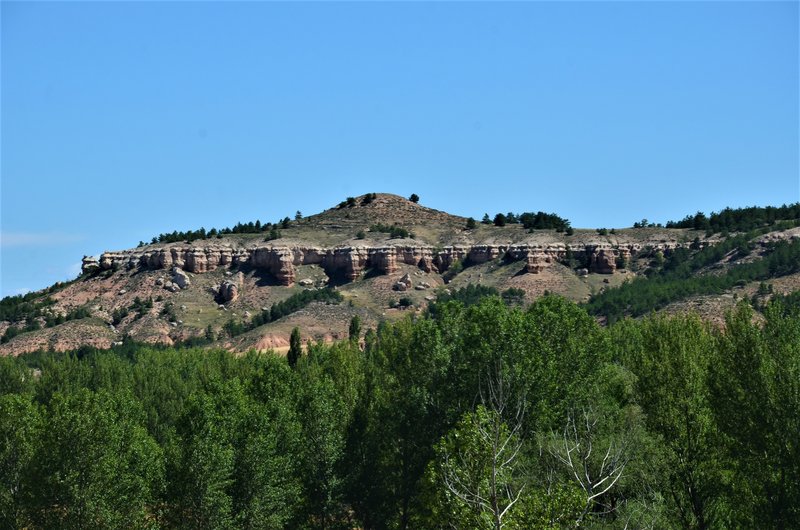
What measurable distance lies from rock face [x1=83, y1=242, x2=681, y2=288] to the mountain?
0.21 m

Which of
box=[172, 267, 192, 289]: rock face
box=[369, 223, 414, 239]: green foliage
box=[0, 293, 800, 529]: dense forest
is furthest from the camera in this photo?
box=[369, 223, 414, 239]: green foliage

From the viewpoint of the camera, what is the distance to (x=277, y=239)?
174750mm

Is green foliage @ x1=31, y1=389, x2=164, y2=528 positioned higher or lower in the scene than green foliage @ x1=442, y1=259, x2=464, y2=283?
lower

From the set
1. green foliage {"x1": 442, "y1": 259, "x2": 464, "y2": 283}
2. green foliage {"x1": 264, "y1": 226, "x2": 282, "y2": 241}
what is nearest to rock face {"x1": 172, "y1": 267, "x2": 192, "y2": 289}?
green foliage {"x1": 264, "y1": 226, "x2": 282, "y2": 241}

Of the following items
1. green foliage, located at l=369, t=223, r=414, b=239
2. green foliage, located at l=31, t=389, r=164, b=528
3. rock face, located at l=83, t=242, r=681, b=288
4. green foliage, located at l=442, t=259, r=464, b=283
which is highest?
green foliage, located at l=369, t=223, r=414, b=239

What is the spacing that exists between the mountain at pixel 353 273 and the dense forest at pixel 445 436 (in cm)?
8048

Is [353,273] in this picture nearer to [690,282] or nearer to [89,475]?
[690,282]

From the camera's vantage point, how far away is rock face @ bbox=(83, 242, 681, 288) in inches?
6481

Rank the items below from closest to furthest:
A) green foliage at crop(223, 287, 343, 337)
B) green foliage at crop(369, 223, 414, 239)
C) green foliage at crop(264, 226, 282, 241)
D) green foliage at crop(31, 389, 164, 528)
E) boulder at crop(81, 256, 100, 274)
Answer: green foliage at crop(31, 389, 164, 528) < green foliage at crop(223, 287, 343, 337) < green foliage at crop(264, 226, 282, 241) < green foliage at crop(369, 223, 414, 239) < boulder at crop(81, 256, 100, 274)

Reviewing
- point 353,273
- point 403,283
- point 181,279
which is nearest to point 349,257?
point 353,273

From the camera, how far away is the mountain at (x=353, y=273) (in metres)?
145

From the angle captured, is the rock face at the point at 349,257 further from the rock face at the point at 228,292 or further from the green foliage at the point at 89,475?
the green foliage at the point at 89,475

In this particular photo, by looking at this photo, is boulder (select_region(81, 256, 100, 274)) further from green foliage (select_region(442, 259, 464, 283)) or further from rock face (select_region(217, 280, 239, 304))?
green foliage (select_region(442, 259, 464, 283))

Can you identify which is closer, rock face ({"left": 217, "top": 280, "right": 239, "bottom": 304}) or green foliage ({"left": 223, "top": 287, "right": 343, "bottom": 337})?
green foliage ({"left": 223, "top": 287, "right": 343, "bottom": 337})
